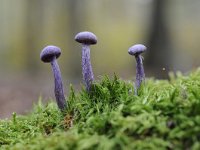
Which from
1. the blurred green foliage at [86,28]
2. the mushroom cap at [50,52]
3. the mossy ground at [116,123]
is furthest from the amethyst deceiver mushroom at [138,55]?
the blurred green foliage at [86,28]

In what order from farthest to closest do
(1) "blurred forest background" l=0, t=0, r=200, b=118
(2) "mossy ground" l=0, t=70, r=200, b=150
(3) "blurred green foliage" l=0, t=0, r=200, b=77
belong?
(3) "blurred green foliage" l=0, t=0, r=200, b=77 → (1) "blurred forest background" l=0, t=0, r=200, b=118 → (2) "mossy ground" l=0, t=70, r=200, b=150

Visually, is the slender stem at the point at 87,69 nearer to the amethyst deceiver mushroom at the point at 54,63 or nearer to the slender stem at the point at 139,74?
the amethyst deceiver mushroom at the point at 54,63

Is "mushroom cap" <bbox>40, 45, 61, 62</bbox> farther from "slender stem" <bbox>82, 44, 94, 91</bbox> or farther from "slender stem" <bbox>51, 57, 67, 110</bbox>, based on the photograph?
"slender stem" <bbox>82, 44, 94, 91</bbox>

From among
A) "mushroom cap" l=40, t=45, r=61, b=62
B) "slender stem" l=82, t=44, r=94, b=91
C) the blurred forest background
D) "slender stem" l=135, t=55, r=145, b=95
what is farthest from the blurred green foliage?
"mushroom cap" l=40, t=45, r=61, b=62

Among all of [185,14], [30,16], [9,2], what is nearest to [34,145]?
[30,16]

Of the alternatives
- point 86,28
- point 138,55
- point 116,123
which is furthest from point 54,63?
point 86,28

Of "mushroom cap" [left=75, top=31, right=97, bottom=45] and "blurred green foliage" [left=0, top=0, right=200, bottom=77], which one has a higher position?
"blurred green foliage" [left=0, top=0, right=200, bottom=77]

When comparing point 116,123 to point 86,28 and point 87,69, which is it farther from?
point 86,28
